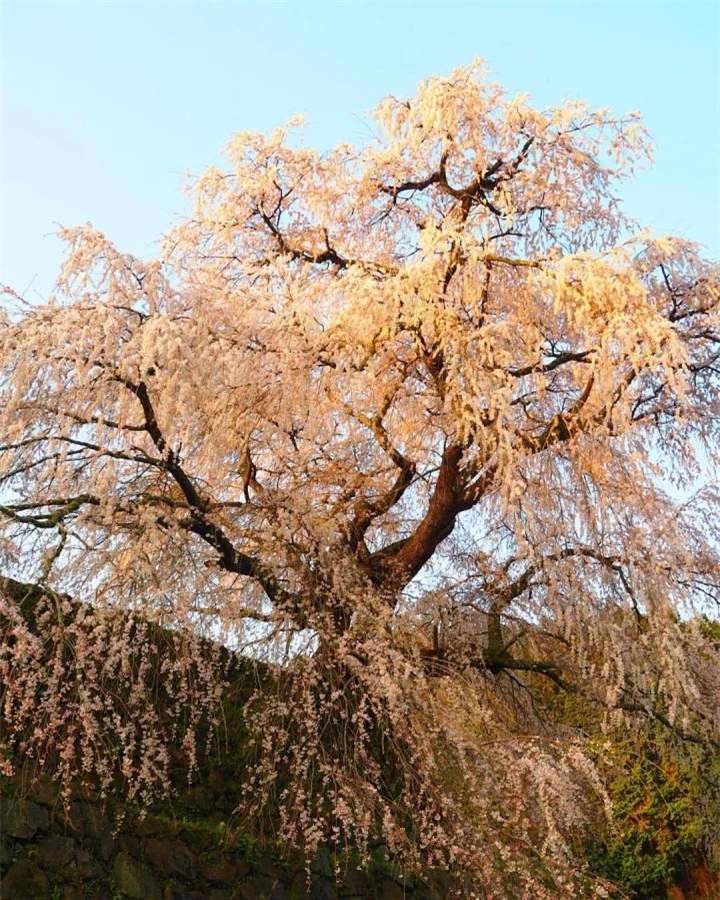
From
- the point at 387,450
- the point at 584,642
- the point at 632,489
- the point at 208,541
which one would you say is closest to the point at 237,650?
the point at 208,541

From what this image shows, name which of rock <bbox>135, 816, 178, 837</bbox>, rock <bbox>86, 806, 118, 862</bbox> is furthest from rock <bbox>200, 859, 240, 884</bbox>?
rock <bbox>86, 806, 118, 862</bbox>

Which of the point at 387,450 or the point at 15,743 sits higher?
the point at 387,450

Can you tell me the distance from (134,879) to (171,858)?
267mm

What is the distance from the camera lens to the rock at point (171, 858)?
475 cm

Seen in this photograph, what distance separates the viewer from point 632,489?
6.02 metres

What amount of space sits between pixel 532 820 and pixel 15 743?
10.5 feet

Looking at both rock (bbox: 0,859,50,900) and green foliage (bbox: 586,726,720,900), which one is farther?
green foliage (bbox: 586,726,720,900)

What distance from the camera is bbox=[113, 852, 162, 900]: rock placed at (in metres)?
4.55

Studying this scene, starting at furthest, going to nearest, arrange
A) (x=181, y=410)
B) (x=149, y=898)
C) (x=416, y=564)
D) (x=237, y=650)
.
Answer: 1. (x=416, y=564)
2. (x=237, y=650)
3. (x=181, y=410)
4. (x=149, y=898)

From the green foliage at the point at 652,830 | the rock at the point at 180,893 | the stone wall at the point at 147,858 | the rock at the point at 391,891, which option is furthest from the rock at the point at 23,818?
the green foliage at the point at 652,830

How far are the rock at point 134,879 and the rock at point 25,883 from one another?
1.27 ft

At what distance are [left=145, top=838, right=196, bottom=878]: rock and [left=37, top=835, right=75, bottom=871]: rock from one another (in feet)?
1.49

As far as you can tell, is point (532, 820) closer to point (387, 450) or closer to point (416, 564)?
point (416, 564)

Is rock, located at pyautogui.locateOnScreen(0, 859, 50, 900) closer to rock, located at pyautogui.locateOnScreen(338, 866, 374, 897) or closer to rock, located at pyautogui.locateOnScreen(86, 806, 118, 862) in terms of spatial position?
rock, located at pyautogui.locateOnScreen(86, 806, 118, 862)
